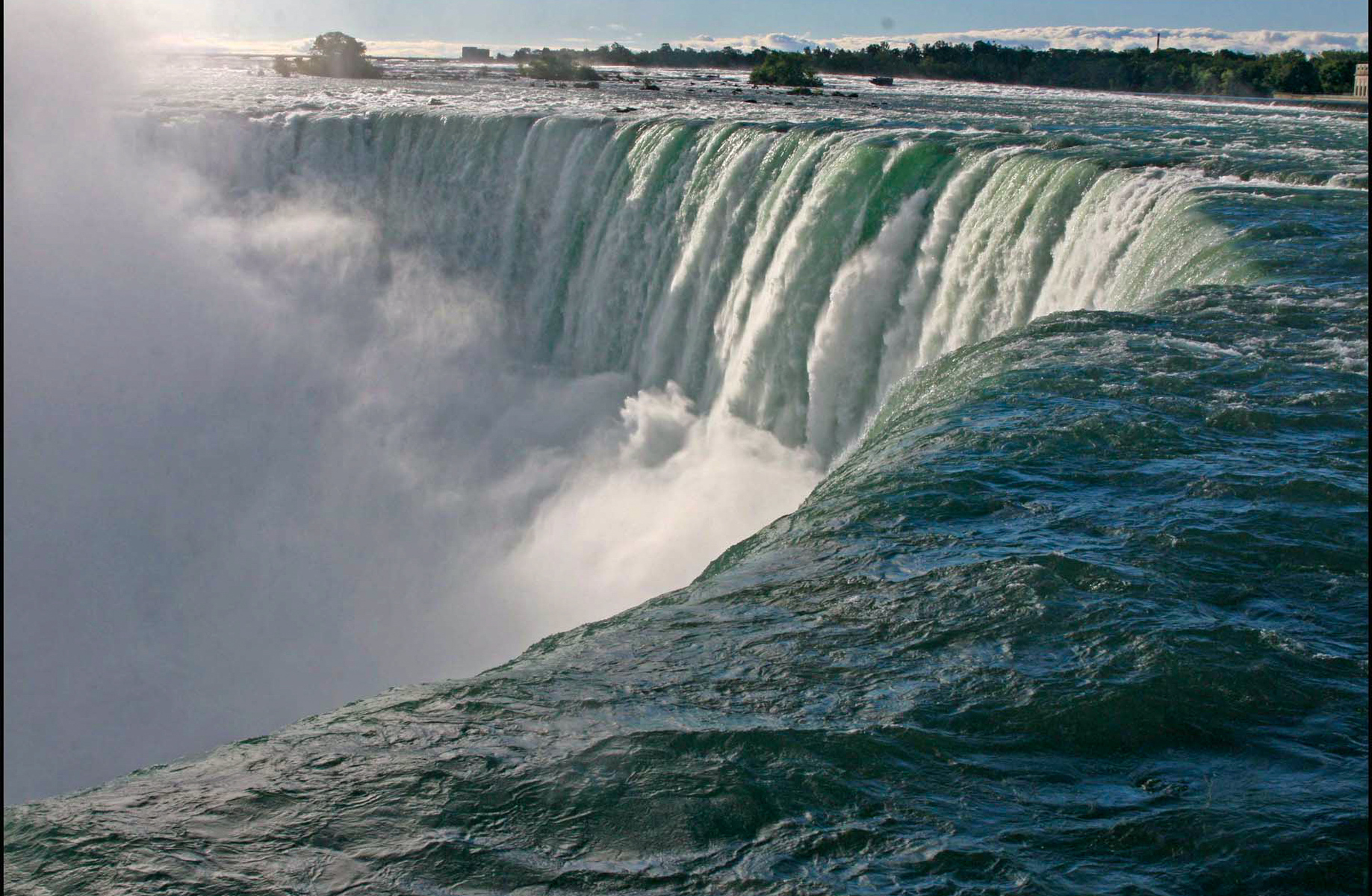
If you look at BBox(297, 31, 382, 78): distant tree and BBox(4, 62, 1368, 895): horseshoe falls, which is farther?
BBox(297, 31, 382, 78): distant tree

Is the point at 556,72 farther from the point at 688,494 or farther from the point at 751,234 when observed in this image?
the point at 688,494

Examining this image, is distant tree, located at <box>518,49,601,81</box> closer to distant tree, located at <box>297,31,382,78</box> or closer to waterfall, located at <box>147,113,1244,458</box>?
distant tree, located at <box>297,31,382,78</box>

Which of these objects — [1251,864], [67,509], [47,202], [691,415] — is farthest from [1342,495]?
[47,202]

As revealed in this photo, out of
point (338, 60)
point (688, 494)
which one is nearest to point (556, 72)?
point (338, 60)

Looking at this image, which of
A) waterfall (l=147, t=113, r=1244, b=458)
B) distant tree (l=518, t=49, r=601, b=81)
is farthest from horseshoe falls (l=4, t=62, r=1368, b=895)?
distant tree (l=518, t=49, r=601, b=81)

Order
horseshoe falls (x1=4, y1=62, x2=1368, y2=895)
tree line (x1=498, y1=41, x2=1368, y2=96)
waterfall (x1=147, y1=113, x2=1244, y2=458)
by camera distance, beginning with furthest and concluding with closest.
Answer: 1. tree line (x1=498, y1=41, x2=1368, y2=96)
2. waterfall (x1=147, y1=113, x2=1244, y2=458)
3. horseshoe falls (x1=4, y1=62, x2=1368, y2=895)

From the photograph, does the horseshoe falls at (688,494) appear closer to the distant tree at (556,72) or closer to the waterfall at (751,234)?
the waterfall at (751,234)

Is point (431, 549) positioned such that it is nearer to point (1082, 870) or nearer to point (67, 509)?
point (67, 509)
